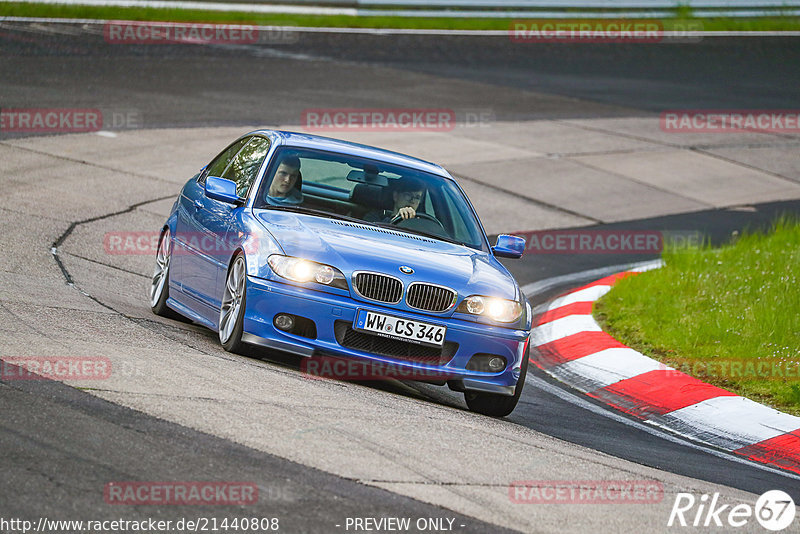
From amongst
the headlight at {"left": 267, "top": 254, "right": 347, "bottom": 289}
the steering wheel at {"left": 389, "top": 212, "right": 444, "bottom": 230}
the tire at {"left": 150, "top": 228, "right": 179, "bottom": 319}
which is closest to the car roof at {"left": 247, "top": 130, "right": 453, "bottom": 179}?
the steering wheel at {"left": 389, "top": 212, "right": 444, "bottom": 230}

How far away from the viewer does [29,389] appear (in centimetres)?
590

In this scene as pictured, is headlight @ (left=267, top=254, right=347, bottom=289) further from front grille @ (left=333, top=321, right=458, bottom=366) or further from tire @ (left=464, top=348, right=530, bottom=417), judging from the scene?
tire @ (left=464, top=348, right=530, bottom=417)

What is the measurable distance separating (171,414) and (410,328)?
6.61 feet

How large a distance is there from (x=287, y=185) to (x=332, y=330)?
1.54 meters

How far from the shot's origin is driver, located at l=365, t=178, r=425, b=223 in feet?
28.3

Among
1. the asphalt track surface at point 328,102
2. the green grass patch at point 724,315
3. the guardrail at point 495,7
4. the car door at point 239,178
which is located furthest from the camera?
the guardrail at point 495,7

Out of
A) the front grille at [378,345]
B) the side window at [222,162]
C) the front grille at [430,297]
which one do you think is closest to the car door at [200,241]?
the side window at [222,162]

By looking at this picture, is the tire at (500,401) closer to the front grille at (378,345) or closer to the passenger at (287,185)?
the front grille at (378,345)

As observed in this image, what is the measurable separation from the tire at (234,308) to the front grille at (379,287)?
0.71m

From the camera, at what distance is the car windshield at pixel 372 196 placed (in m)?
8.55

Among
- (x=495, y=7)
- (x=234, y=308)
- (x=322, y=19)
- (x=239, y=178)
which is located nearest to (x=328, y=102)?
(x=322, y=19)

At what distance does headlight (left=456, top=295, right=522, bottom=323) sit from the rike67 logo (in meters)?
2.03

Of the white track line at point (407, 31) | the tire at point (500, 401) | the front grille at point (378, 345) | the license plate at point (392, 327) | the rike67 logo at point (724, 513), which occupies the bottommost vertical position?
the tire at point (500, 401)

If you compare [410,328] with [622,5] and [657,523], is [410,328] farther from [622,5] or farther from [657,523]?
[622,5]
